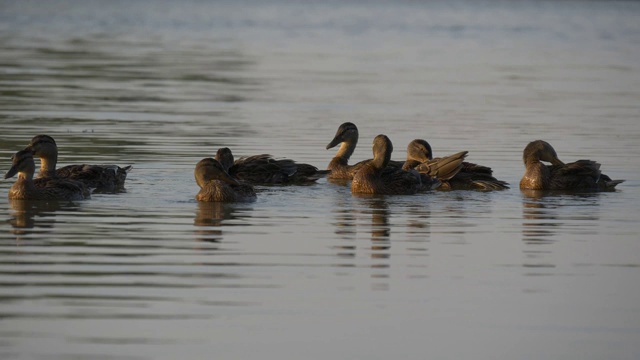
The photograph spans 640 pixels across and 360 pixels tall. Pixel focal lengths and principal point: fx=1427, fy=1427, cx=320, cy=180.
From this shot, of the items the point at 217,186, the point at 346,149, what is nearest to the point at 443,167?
the point at 346,149

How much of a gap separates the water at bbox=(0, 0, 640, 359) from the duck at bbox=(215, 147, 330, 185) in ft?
0.83

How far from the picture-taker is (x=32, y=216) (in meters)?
13.4

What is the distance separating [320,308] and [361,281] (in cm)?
95

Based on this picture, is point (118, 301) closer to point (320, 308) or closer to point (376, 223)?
point (320, 308)

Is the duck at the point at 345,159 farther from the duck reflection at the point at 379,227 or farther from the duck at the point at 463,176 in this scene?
the duck reflection at the point at 379,227

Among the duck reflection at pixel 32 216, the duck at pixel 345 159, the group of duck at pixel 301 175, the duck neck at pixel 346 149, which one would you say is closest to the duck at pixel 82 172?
the group of duck at pixel 301 175

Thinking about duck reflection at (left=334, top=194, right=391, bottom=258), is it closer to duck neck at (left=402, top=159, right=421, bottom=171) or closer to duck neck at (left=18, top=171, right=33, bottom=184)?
duck neck at (left=402, top=159, right=421, bottom=171)

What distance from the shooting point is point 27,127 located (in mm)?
21297

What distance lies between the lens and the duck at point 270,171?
16.3 m

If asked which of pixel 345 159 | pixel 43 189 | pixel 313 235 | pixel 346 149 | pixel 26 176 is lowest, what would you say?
pixel 313 235

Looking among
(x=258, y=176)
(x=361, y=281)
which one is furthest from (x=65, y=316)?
(x=258, y=176)

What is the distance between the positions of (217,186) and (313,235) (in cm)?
235

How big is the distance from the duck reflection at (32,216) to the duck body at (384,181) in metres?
3.29

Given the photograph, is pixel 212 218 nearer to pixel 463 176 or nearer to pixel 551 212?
pixel 551 212
